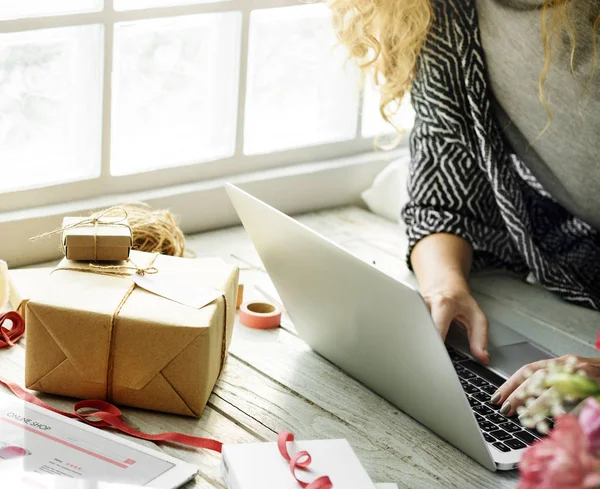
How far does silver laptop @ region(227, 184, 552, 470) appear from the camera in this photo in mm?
932

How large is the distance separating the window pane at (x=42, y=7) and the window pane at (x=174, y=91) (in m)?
0.07

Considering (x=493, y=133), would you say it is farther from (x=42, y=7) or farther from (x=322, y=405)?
(x=42, y=7)

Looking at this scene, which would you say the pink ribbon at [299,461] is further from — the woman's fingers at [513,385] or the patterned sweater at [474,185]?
the patterned sweater at [474,185]

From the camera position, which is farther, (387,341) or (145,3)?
(145,3)

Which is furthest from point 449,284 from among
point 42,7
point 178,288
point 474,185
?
point 42,7

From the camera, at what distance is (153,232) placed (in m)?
1.28

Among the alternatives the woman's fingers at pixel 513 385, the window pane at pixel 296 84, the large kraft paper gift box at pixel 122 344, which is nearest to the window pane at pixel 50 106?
the window pane at pixel 296 84

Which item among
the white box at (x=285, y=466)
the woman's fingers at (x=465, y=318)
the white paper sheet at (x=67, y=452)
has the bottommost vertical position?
the white paper sheet at (x=67, y=452)

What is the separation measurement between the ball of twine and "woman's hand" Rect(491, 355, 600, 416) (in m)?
0.51

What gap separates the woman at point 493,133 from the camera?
1312mm

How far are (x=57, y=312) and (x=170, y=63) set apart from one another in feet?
2.24

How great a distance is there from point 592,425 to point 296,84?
132cm

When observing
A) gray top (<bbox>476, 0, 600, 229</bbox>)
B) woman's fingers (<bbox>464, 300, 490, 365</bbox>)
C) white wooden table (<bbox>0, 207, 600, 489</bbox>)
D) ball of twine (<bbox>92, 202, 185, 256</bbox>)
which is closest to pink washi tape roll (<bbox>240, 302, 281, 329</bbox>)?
white wooden table (<bbox>0, 207, 600, 489</bbox>)

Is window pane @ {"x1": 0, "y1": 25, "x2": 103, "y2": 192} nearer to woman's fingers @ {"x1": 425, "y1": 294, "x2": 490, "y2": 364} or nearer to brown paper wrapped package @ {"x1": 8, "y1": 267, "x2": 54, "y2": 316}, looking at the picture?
brown paper wrapped package @ {"x1": 8, "y1": 267, "x2": 54, "y2": 316}
